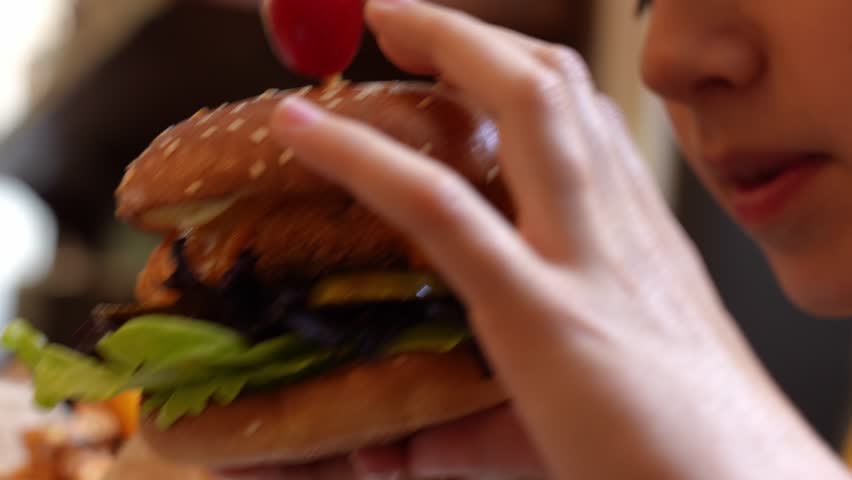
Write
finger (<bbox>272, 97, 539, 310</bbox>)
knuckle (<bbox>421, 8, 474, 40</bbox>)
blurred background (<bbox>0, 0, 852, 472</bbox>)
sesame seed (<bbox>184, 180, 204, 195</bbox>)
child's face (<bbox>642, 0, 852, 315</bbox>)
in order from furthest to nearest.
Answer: blurred background (<bbox>0, 0, 852, 472</bbox>)
sesame seed (<bbox>184, 180, 204, 195</bbox>)
child's face (<bbox>642, 0, 852, 315</bbox>)
knuckle (<bbox>421, 8, 474, 40</bbox>)
finger (<bbox>272, 97, 539, 310</bbox>)

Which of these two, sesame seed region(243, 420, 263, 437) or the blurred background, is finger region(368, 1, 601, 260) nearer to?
sesame seed region(243, 420, 263, 437)

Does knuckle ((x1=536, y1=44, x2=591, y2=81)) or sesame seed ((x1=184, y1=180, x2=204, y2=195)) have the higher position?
knuckle ((x1=536, y1=44, x2=591, y2=81))

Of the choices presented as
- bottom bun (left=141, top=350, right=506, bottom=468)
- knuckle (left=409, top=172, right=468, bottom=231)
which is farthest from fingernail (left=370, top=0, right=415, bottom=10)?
bottom bun (left=141, top=350, right=506, bottom=468)

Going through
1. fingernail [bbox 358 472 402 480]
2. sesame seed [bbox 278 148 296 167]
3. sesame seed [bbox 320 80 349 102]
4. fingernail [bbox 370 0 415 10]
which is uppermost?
fingernail [bbox 370 0 415 10]

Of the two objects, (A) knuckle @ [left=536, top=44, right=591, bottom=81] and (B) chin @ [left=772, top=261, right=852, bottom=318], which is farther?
(B) chin @ [left=772, top=261, right=852, bottom=318]

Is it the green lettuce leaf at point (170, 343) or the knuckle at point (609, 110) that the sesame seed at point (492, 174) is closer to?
the knuckle at point (609, 110)

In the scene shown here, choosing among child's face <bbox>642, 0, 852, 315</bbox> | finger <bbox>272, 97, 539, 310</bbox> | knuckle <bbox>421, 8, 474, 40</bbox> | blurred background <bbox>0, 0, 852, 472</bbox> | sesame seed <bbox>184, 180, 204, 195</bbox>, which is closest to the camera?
finger <bbox>272, 97, 539, 310</bbox>

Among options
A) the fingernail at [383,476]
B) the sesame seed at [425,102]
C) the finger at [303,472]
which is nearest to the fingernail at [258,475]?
the finger at [303,472]
